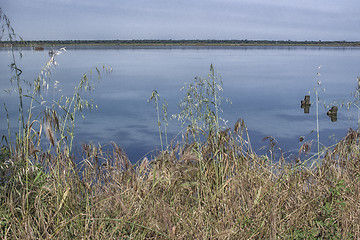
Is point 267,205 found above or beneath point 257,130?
above

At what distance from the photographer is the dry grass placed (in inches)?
130

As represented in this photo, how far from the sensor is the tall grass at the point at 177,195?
10.9 feet

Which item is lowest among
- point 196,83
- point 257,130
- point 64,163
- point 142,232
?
point 257,130

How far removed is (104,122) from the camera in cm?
2155

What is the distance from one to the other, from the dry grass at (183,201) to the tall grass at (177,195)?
1 centimetres

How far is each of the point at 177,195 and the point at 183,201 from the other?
0.14 m

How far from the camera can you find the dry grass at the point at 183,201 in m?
3.31

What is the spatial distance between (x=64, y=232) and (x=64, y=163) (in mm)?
772

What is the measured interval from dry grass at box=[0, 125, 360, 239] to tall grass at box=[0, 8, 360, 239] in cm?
1

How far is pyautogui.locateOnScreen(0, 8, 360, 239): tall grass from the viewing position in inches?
131

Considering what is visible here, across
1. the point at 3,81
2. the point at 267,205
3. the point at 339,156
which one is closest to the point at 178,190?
the point at 267,205

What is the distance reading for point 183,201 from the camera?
12.9 feet

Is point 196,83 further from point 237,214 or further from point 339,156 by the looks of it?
point 339,156

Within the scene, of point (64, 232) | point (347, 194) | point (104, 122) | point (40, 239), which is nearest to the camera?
point (40, 239)
